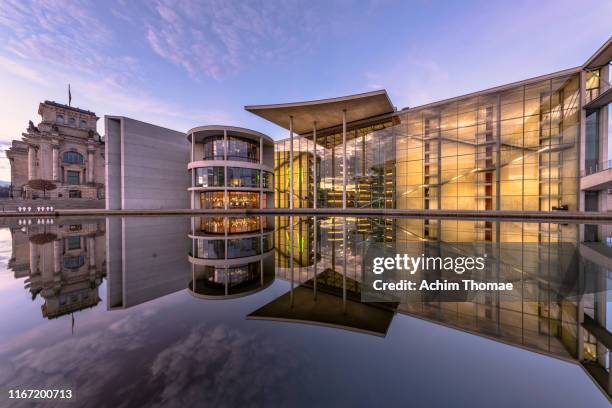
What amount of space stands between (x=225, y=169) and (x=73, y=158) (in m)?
42.4

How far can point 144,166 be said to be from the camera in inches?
1293

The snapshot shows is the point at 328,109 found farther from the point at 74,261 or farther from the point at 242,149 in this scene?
the point at 74,261

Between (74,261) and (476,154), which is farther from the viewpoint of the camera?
(476,154)

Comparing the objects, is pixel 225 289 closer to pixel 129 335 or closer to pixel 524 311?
pixel 129 335

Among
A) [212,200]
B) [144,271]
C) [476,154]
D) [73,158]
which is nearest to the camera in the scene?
[144,271]

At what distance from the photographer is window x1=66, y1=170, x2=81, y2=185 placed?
49.1 metres

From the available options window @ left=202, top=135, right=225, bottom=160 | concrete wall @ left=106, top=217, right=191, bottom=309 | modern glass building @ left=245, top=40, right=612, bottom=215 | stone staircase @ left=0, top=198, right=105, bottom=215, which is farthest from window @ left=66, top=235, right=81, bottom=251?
stone staircase @ left=0, top=198, right=105, bottom=215

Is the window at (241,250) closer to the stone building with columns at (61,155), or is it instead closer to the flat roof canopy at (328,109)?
the flat roof canopy at (328,109)

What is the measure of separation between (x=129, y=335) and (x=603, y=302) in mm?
7273

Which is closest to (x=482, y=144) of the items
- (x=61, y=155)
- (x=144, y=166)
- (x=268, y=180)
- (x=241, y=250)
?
(x=241, y=250)

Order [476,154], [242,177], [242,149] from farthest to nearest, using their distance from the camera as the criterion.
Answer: [242,149]
[242,177]
[476,154]

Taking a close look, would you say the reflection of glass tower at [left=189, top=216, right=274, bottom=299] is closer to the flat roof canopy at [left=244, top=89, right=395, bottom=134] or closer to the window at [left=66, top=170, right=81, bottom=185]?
the flat roof canopy at [left=244, top=89, right=395, bottom=134]

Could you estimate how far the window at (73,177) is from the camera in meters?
49.1

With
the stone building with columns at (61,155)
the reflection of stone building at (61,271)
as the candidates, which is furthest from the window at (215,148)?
the stone building with columns at (61,155)
